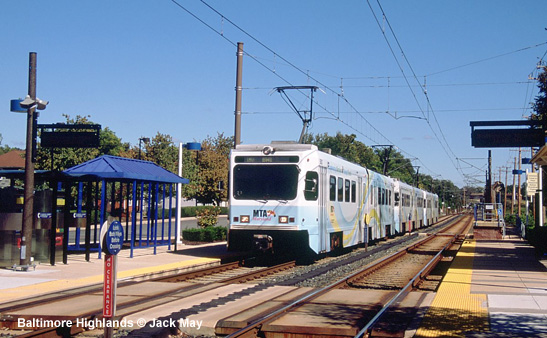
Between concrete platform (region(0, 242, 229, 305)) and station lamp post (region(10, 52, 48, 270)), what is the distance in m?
0.69

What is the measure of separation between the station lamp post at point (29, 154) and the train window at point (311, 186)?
6.87 metres

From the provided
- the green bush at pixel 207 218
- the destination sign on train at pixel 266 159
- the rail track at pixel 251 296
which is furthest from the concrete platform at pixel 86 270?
the green bush at pixel 207 218

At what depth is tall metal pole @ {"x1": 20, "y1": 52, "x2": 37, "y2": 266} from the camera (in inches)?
636

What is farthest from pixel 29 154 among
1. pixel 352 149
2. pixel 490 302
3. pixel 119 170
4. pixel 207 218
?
Answer: pixel 352 149

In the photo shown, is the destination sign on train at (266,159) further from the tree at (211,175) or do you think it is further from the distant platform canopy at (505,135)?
the tree at (211,175)

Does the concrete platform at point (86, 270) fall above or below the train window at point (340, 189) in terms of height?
below

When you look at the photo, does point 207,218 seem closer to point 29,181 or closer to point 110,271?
point 29,181

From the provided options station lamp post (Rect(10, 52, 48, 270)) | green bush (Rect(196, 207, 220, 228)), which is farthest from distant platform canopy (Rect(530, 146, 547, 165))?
green bush (Rect(196, 207, 220, 228))

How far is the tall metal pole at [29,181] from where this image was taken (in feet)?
53.0

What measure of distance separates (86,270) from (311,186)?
641cm

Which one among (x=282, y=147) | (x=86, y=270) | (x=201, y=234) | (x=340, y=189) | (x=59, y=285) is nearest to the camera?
(x=59, y=285)

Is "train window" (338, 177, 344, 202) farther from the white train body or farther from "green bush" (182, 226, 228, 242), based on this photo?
"green bush" (182, 226, 228, 242)

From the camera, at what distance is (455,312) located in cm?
1021

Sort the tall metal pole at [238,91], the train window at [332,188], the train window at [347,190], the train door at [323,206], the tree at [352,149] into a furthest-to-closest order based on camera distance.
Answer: the tree at [352,149] < the tall metal pole at [238,91] < the train window at [347,190] < the train window at [332,188] < the train door at [323,206]
